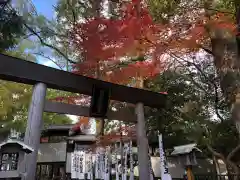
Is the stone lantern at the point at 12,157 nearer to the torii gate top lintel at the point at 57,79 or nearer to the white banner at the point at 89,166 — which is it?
the torii gate top lintel at the point at 57,79

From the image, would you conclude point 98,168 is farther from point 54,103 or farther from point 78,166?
point 54,103

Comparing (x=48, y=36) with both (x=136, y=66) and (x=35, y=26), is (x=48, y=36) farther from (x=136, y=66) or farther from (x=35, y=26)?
(x=136, y=66)

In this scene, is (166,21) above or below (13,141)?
above

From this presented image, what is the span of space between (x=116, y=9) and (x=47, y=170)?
41.2 feet

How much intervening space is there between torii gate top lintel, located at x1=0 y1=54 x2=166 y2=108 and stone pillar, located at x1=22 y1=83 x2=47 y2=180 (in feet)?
0.86

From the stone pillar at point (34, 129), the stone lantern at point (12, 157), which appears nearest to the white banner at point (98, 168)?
the stone pillar at point (34, 129)

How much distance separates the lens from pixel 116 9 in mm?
11688

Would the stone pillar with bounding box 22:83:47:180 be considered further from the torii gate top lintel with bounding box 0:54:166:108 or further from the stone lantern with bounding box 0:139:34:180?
the torii gate top lintel with bounding box 0:54:166:108

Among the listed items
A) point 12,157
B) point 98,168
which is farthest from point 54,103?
point 98,168

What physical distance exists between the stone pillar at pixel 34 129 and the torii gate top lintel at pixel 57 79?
0.86 ft

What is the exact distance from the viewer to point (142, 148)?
6699 mm

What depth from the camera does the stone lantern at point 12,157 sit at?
4.74m

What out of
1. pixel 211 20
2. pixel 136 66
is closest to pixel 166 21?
pixel 211 20

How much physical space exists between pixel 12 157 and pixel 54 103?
1627 mm
